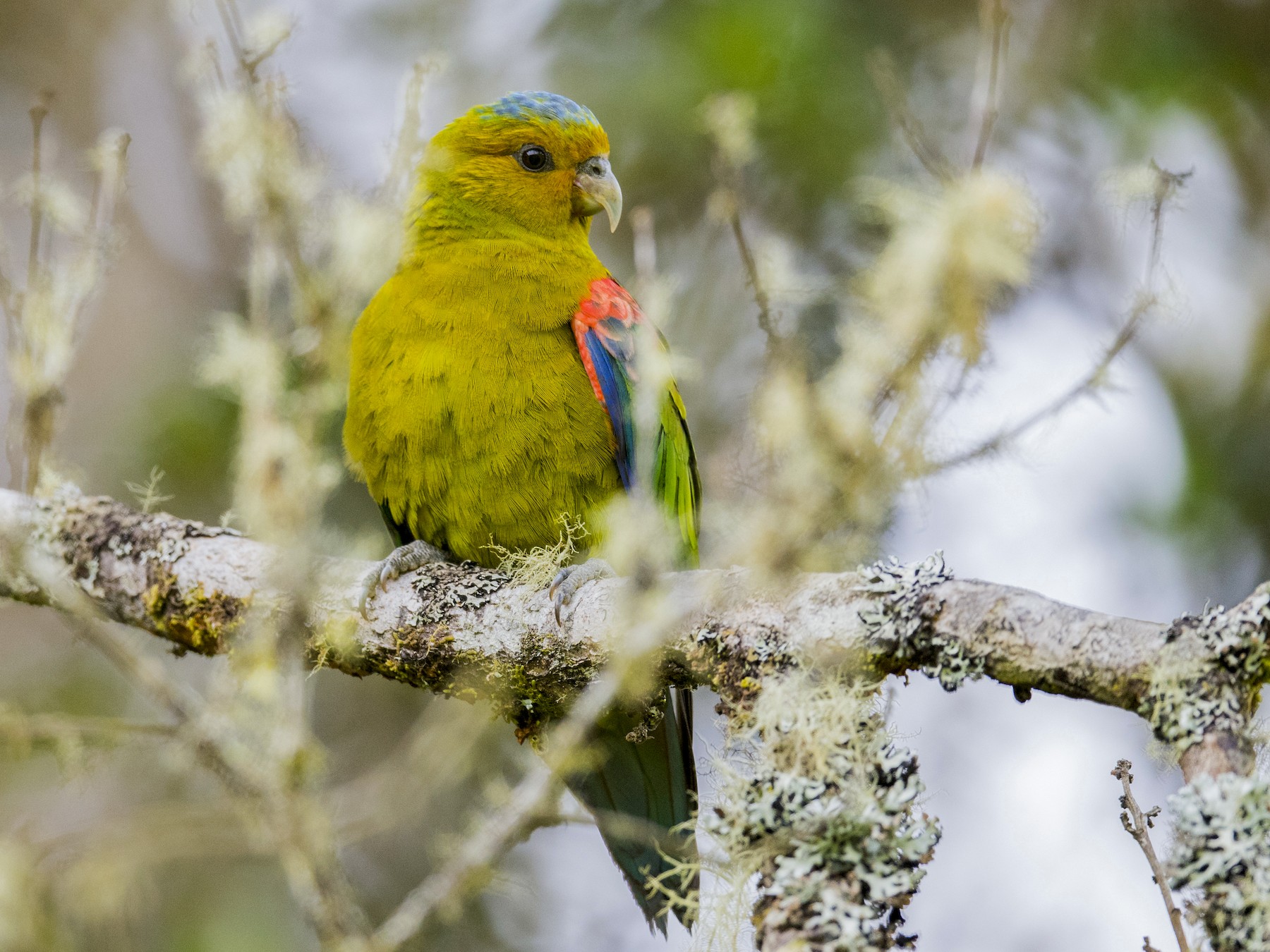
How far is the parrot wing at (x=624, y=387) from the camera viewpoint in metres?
3.11

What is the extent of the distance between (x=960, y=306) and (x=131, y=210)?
16.3 feet

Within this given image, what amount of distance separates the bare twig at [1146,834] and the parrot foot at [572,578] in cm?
113

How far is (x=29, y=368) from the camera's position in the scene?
2.55 m

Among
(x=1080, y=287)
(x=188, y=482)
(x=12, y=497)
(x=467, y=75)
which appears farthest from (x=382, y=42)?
(x=1080, y=287)

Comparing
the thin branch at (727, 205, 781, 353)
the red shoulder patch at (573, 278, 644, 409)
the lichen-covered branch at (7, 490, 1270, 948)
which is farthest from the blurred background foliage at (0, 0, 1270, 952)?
the thin branch at (727, 205, 781, 353)

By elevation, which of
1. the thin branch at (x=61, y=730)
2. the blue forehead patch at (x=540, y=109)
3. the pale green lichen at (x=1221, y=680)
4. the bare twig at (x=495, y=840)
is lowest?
the bare twig at (x=495, y=840)

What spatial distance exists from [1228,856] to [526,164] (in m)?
2.82

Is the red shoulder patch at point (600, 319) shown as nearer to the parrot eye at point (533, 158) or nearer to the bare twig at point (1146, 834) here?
the parrot eye at point (533, 158)

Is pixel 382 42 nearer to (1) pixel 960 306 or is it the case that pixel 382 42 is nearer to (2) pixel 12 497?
(2) pixel 12 497

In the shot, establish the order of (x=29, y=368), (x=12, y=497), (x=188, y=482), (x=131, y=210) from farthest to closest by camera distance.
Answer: (x=131, y=210) → (x=188, y=482) → (x=12, y=497) → (x=29, y=368)

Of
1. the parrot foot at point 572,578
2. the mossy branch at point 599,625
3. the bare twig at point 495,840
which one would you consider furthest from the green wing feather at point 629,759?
the bare twig at point 495,840

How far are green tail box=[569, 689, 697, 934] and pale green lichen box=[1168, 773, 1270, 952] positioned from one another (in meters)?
1.65

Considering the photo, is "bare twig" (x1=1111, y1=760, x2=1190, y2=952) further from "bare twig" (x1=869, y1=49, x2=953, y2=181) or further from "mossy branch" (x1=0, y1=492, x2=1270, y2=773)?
"bare twig" (x1=869, y1=49, x2=953, y2=181)

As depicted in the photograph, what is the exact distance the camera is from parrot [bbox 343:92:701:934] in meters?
3.02
